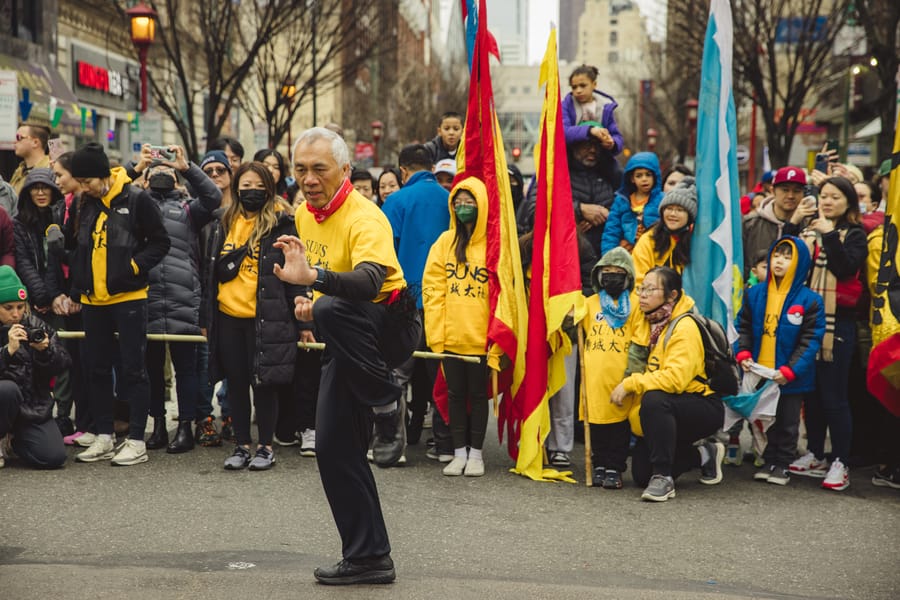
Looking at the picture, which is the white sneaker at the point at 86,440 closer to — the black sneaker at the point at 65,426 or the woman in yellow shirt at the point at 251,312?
the black sneaker at the point at 65,426

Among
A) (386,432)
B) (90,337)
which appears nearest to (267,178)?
(90,337)

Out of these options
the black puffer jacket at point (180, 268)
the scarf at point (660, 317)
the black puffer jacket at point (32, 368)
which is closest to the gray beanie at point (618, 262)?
the scarf at point (660, 317)

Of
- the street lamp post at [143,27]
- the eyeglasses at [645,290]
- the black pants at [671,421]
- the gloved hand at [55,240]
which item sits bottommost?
the black pants at [671,421]

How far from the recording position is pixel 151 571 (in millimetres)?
5105

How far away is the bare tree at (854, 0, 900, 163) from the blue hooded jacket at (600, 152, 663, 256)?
1181cm

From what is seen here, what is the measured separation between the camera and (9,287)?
7395 mm

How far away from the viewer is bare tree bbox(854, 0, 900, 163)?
61.5 feet

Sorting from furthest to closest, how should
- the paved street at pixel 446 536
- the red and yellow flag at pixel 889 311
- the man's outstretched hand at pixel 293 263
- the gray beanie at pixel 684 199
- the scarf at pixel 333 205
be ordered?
1. the gray beanie at pixel 684 199
2. the red and yellow flag at pixel 889 311
3. the paved street at pixel 446 536
4. the scarf at pixel 333 205
5. the man's outstretched hand at pixel 293 263

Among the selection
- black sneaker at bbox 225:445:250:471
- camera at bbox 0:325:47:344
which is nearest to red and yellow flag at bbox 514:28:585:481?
black sneaker at bbox 225:445:250:471

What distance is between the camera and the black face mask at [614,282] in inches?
293

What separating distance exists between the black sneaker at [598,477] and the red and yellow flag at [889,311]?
2.20 m

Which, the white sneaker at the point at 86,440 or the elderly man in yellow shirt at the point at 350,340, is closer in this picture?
the elderly man in yellow shirt at the point at 350,340

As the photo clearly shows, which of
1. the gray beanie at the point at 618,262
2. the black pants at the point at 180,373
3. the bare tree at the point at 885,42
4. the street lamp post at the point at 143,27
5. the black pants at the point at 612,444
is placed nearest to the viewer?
the black pants at the point at 612,444

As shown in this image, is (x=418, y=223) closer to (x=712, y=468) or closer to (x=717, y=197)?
(x=717, y=197)
